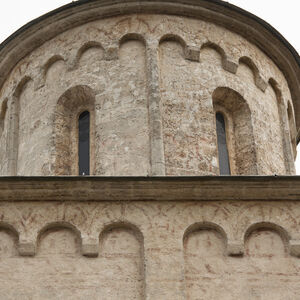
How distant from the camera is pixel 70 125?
1444 cm

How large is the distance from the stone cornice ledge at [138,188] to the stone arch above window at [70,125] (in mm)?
1787

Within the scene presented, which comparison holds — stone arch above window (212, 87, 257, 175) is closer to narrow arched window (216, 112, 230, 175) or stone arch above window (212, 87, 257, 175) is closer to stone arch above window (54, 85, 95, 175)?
narrow arched window (216, 112, 230, 175)

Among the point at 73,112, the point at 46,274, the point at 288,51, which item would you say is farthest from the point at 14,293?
the point at 288,51

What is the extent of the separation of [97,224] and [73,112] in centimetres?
325

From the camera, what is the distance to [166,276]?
37.4ft

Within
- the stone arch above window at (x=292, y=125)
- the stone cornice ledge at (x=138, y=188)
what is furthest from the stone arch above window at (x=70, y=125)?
the stone arch above window at (x=292, y=125)

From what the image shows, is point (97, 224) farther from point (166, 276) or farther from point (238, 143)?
point (238, 143)

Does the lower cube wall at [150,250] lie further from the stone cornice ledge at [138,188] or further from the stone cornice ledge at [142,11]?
the stone cornice ledge at [142,11]

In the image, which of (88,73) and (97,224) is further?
(88,73)

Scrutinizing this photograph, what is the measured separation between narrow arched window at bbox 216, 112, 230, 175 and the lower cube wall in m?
1.99

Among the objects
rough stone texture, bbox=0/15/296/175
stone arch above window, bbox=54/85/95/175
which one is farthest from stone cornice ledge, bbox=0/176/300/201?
stone arch above window, bbox=54/85/95/175

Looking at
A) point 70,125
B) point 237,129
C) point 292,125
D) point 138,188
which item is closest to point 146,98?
point 70,125

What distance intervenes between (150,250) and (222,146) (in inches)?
127

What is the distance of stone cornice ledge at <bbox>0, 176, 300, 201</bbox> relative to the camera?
11.9 metres
